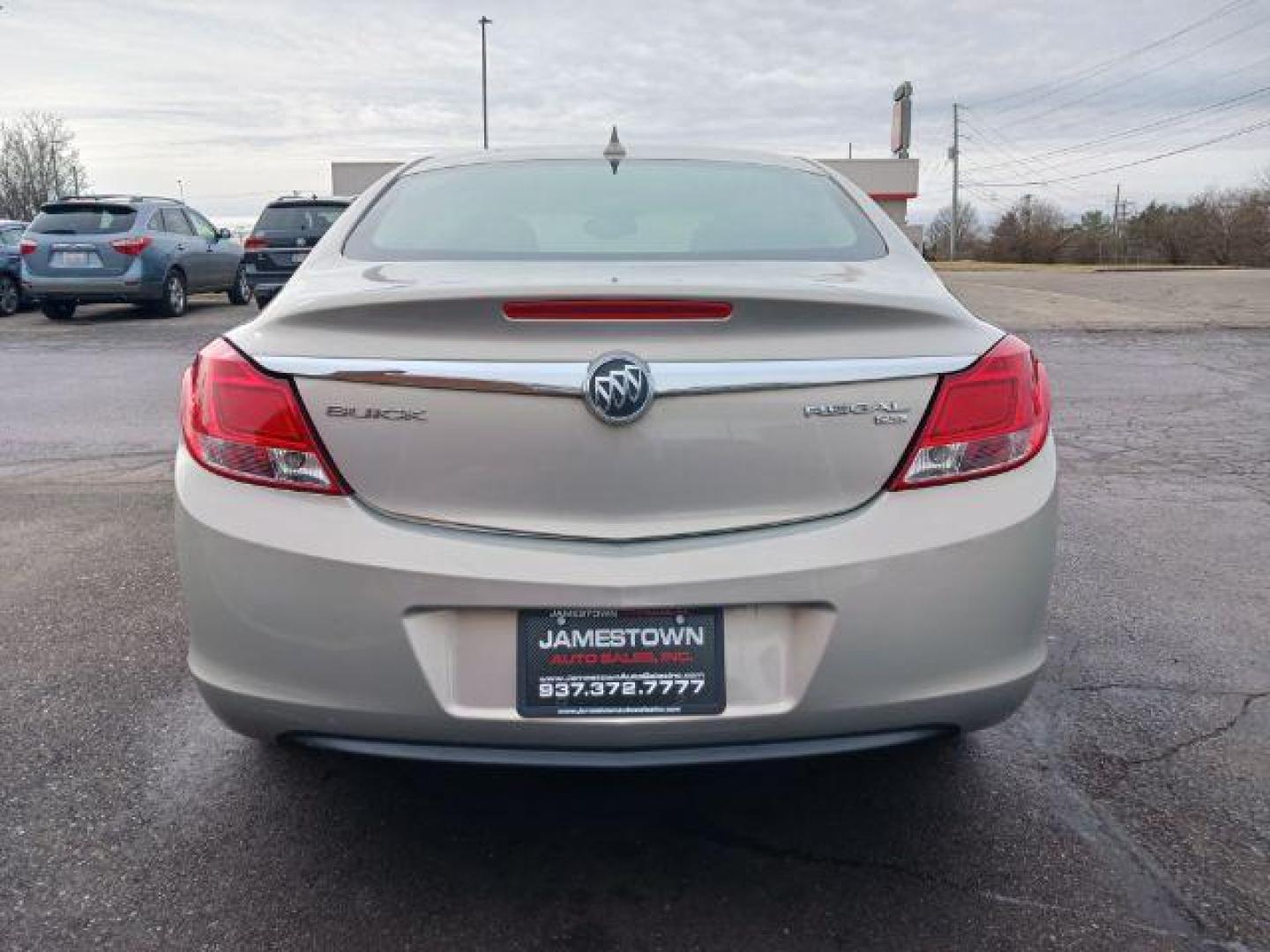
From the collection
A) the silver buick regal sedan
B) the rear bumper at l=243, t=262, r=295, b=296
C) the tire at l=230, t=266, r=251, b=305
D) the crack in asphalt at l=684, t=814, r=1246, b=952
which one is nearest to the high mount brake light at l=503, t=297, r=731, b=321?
the silver buick regal sedan

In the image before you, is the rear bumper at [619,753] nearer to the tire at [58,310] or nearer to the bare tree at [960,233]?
the tire at [58,310]

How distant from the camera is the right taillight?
7.25 feet

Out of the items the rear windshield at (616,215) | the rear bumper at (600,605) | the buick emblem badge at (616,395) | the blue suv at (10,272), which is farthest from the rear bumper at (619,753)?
the blue suv at (10,272)

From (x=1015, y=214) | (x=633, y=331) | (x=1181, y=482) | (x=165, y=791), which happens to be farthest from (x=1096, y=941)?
(x=1015, y=214)

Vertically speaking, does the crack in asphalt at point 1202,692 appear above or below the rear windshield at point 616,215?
below

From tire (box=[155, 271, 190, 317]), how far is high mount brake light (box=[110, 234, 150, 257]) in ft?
1.88

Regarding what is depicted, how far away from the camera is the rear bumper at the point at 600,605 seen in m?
2.10

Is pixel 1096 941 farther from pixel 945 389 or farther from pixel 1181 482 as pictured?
pixel 1181 482

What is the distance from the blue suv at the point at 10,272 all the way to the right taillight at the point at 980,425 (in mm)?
18253

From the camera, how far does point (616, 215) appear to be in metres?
3.01

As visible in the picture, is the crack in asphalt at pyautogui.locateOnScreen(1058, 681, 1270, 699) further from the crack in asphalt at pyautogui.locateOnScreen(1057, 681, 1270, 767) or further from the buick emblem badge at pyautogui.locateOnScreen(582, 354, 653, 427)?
the buick emblem badge at pyautogui.locateOnScreen(582, 354, 653, 427)

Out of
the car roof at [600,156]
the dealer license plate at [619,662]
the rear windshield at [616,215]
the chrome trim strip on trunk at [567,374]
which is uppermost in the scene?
the car roof at [600,156]

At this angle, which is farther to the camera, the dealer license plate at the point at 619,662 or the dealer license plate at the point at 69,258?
the dealer license plate at the point at 69,258

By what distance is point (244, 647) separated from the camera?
7.36 feet
